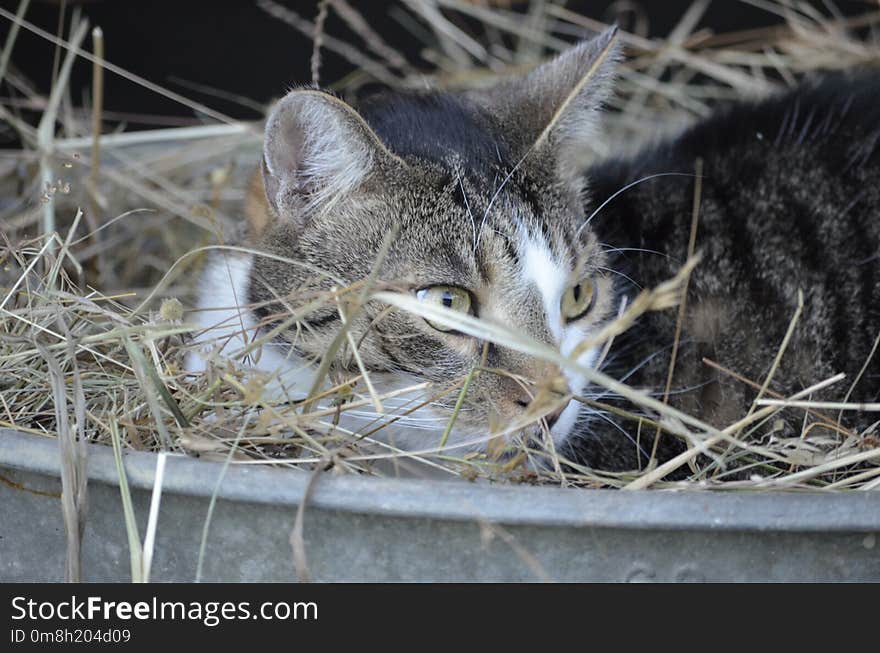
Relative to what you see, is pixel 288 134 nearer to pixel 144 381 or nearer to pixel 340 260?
pixel 340 260

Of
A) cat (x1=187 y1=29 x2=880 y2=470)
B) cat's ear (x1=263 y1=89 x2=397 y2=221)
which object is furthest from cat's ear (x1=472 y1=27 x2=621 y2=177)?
cat's ear (x1=263 y1=89 x2=397 y2=221)

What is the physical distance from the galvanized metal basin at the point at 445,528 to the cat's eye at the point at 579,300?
0.56 m

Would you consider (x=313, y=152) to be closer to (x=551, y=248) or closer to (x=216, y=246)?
(x=216, y=246)

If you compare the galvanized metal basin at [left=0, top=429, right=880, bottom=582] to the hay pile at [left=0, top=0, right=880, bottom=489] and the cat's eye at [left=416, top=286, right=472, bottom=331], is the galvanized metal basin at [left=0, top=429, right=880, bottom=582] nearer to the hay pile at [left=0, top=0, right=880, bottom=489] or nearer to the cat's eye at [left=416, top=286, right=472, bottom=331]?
the hay pile at [left=0, top=0, right=880, bottom=489]

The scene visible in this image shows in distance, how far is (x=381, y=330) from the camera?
52.9 inches

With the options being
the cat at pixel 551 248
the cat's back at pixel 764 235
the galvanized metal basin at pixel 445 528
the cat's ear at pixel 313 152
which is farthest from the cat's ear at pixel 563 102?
the galvanized metal basin at pixel 445 528

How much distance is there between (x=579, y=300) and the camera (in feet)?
5.08

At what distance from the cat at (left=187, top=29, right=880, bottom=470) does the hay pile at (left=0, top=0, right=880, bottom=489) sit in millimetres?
65

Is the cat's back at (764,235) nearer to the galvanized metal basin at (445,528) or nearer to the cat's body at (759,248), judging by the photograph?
the cat's body at (759,248)

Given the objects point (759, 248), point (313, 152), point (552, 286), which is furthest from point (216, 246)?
point (759, 248)

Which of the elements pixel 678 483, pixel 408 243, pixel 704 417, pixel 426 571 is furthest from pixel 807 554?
pixel 408 243

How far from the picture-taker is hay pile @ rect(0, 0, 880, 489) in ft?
3.89

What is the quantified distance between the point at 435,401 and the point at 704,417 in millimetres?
508

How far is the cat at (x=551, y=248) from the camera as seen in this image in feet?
4.40
